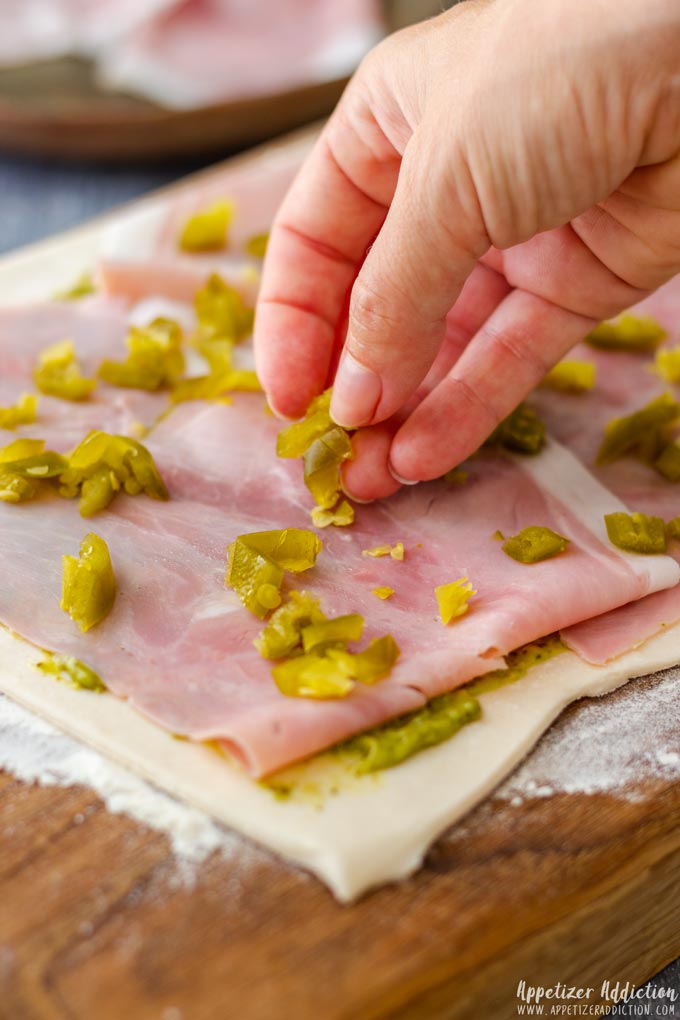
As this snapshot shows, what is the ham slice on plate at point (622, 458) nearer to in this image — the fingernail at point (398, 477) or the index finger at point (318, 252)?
the fingernail at point (398, 477)

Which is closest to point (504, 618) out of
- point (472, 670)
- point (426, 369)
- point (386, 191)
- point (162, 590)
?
point (472, 670)

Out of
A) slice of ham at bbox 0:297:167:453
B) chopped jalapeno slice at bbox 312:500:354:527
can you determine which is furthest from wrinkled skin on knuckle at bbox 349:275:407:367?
slice of ham at bbox 0:297:167:453

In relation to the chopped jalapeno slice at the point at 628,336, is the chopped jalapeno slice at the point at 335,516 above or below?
below

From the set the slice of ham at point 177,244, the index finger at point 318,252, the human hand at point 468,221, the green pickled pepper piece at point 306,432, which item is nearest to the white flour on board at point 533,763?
the human hand at point 468,221

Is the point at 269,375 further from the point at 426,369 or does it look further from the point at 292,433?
the point at 426,369

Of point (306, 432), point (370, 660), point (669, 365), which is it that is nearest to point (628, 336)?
point (669, 365)

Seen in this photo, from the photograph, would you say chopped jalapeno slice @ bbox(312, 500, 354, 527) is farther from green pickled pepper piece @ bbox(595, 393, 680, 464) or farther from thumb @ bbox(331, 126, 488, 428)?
green pickled pepper piece @ bbox(595, 393, 680, 464)

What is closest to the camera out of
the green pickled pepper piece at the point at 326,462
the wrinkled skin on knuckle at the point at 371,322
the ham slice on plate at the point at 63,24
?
the wrinkled skin on knuckle at the point at 371,322
